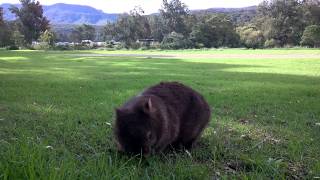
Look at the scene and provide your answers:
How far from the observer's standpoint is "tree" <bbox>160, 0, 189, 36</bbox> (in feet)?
335

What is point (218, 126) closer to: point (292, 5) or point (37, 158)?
point (37, 158)

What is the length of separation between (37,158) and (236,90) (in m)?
9.24

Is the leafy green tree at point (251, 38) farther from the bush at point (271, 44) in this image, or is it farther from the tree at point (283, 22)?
the tree at point (283, 22)

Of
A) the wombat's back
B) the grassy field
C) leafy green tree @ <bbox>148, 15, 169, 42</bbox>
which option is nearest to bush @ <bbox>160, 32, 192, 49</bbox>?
leafy green tree @ <bbox>148, 15, 169, 42</bbox>

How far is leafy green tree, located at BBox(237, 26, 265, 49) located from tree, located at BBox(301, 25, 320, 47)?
8124mm

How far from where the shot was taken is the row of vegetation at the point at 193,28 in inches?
3246

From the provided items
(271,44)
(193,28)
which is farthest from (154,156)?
(193,28)

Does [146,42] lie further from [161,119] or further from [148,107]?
[148,107]

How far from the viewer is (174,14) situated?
10506cm

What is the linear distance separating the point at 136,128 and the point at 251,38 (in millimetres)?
81822

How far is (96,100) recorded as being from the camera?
1006 cm

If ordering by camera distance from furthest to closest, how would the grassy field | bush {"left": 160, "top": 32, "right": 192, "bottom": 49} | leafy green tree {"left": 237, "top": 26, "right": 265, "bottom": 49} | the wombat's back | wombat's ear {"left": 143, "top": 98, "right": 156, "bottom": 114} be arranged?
bush {"left": 160, "top": 32, "right": 192, "bottom": 49}
leafy green tree {"left": 237, "top": 26, "right": 265, "bottom": 49}
the wombat's back
wombat's ear {"left": 143, "top": 98, "right": 156, "bottom": 114}
the grassy field

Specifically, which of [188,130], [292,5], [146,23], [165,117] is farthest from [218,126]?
[146,23]

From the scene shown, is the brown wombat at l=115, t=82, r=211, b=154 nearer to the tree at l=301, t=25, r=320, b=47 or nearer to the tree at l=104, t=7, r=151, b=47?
the tree at l=301, t=25, r=320, b=47
